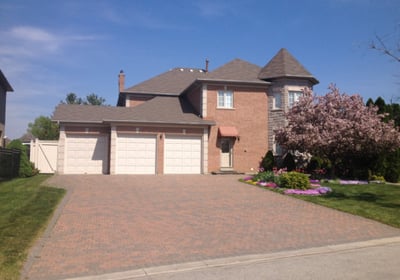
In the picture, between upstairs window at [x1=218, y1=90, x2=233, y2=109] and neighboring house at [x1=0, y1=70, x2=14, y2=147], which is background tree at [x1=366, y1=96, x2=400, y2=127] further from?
neighboring house at [x1=0, y1=70, x2=14, y2=147]

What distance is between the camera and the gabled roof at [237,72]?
83.3 feet

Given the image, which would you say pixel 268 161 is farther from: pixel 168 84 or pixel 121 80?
pixel 121 80

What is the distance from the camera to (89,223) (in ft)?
33.3

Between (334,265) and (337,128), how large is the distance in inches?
562

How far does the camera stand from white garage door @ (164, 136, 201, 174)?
24078 millimetres

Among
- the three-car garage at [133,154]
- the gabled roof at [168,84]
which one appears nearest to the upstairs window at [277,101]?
the three-car garage at [133,154]

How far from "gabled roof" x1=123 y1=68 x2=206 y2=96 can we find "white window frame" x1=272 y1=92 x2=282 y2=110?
6.65 m

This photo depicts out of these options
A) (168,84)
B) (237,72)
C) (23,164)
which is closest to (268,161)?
(237,72)

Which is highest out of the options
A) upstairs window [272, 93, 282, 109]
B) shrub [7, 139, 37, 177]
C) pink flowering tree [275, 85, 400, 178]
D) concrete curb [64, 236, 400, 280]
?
upstairs window [272, 93, 282, 109]

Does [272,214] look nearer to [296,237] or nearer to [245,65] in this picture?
[296,237]

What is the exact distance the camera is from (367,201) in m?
14.3

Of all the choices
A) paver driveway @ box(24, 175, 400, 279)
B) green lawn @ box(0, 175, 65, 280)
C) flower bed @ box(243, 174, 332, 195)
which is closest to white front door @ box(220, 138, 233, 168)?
flower bed @ box(243, 174, 332, 195)

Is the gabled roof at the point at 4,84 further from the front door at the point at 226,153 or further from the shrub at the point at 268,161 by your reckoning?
the shrub at the point at 268,161

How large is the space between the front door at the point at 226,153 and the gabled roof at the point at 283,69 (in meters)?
4.87
